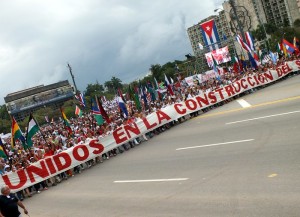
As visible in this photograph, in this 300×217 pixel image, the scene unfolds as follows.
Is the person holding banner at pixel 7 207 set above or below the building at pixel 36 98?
below

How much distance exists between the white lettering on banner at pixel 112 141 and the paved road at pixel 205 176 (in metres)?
1.00

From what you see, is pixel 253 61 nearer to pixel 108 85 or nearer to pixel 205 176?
pixel 205 176

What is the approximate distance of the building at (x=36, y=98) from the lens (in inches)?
6329

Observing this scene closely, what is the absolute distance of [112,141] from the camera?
20.7 meters

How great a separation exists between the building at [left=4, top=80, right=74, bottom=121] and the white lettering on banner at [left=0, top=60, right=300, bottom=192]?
13478 cm

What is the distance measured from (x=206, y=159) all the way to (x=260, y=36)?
12428cm

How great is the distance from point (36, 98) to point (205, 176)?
171 metres

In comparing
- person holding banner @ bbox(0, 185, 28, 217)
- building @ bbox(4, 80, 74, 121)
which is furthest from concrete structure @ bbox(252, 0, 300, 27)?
person holding banner @ bbox(0, 185, 28, 217)

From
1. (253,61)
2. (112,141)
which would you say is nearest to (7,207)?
(112,141)

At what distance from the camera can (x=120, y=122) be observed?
23.7 metres

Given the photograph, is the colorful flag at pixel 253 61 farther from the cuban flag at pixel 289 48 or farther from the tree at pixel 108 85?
the tree at pixel 108 85

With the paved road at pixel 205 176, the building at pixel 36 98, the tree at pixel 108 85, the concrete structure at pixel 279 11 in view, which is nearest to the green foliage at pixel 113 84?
the tree at pixel 108 85

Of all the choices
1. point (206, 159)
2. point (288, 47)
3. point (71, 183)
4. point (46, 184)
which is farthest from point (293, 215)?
point (288, 47)

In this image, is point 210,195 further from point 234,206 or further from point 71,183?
point 71,183
